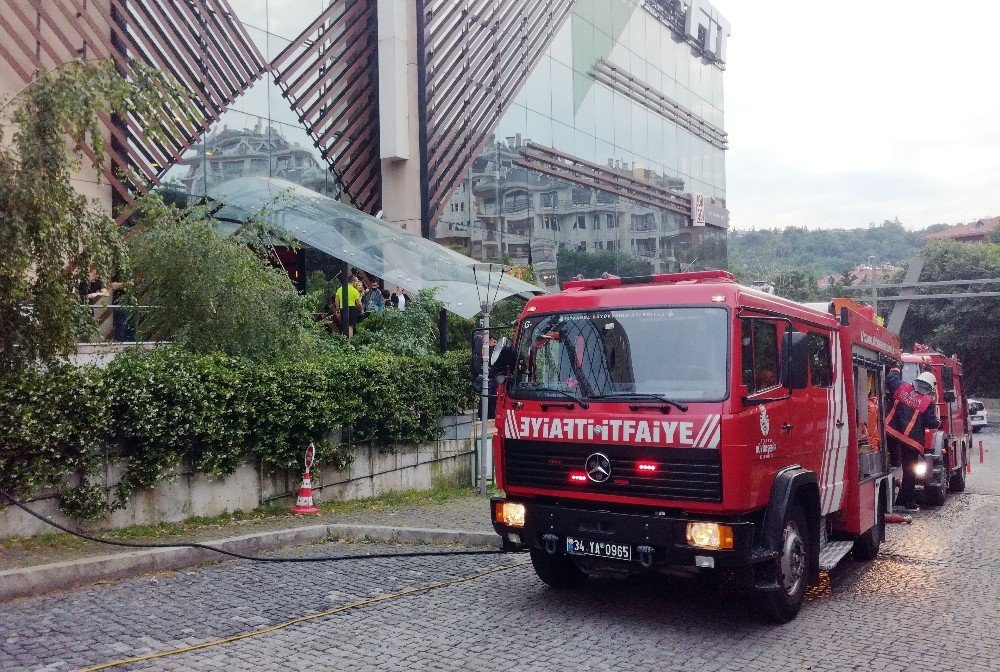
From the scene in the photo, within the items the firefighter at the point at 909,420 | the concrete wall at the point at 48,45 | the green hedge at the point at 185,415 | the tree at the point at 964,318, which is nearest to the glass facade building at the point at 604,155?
the concrete wall at the point at 48,45

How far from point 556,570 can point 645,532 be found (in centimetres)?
149

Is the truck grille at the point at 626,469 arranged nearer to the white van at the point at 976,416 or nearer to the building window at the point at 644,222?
the building window at the point at 644,222

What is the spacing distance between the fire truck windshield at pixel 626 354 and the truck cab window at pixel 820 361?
4.30 feet

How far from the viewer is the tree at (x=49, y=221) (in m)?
7.18

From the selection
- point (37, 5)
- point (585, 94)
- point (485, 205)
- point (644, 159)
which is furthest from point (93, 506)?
point (644, 159)

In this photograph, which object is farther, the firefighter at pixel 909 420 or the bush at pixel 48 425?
the firefighter at pixel 909 420

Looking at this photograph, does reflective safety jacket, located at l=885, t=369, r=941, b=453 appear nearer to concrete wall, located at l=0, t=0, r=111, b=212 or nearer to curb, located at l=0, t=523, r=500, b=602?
curb, located at l=0, t=523, r=500, b=602

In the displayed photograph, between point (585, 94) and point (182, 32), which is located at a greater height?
point (585, 94)

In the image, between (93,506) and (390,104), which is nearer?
(93,506)

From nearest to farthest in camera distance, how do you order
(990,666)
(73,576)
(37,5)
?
(990,666) < (73,576) < (37,5)

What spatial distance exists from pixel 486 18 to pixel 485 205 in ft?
15.9

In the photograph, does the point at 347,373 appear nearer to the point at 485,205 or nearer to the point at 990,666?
the point at 990,666

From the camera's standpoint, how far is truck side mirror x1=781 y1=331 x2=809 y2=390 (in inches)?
265

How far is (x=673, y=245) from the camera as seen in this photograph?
36.1 meters
